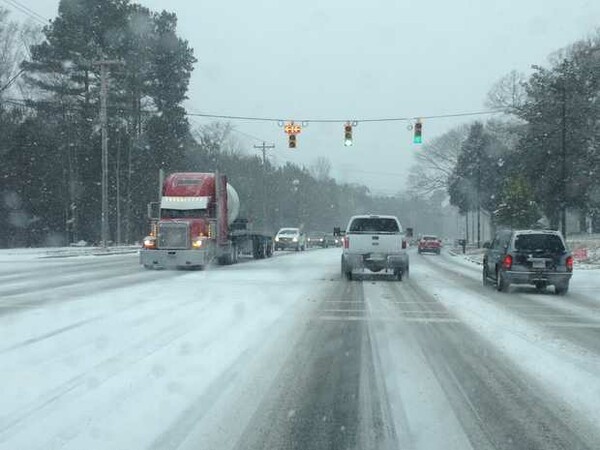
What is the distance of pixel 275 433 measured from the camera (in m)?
6.34

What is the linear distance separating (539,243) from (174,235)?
1297cm

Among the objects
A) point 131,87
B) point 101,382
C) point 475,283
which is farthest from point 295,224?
point 101,382

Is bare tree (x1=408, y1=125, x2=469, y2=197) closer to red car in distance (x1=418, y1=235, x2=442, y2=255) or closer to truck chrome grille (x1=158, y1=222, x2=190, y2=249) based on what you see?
red car in distance (x1=418, y1=235, x2=442, y2=255)

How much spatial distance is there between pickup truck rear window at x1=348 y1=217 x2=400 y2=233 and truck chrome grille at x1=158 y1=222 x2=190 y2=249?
6427 millimetres

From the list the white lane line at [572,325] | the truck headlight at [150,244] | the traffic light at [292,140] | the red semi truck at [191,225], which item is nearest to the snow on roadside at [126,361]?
the white lane line at [572,325]

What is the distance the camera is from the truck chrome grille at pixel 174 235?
88.5 ft

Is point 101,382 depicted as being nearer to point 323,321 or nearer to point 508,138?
point 323,321

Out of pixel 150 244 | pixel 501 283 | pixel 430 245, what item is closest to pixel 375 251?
pixel 501 283

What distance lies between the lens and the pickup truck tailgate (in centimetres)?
2302

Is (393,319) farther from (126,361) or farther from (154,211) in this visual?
(154,211)

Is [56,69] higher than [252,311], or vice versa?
[56,69]

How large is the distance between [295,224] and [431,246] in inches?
1798

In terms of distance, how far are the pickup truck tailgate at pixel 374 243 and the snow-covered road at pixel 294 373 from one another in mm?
6360

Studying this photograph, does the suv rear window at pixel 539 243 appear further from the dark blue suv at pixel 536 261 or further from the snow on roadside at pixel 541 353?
the snow on roadside at pixel 541 353
